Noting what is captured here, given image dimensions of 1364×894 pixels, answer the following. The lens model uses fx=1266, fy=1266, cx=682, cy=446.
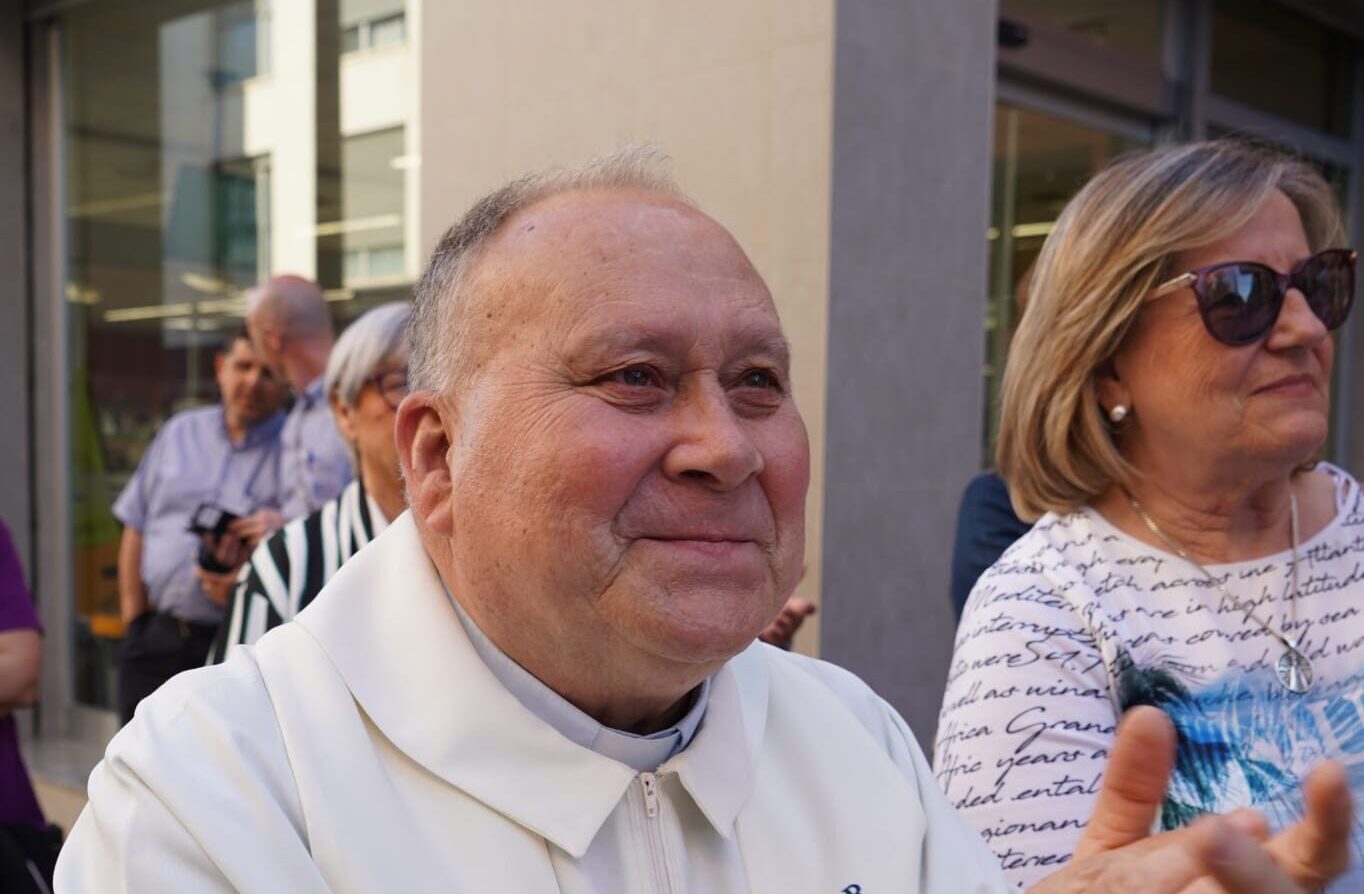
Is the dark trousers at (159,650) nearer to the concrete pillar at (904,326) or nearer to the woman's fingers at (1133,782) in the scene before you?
the concrete pillar at (904,326)

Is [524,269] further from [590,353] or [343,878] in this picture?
[343,878]

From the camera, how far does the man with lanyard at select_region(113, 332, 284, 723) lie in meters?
4.60

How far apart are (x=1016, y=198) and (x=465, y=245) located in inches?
182

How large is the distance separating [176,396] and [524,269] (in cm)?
614

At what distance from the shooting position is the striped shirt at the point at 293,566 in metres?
2.94

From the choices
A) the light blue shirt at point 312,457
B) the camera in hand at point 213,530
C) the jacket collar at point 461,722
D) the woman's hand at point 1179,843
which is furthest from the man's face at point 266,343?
the woman's hand at point 1179,843

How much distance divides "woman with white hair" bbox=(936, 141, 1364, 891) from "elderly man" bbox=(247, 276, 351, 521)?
2.59 m

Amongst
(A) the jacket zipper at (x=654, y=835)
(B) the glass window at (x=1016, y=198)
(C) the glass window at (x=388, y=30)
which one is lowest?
(A) the jacket zipper at (x=654, y=835)

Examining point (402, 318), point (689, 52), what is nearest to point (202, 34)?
point (689, 52)

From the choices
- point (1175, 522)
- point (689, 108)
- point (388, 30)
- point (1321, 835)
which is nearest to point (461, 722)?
point (1321, 835)

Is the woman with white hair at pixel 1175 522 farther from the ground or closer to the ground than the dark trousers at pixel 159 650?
farther from the ground

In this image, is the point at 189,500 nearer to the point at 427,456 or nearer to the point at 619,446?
the point at 427,456

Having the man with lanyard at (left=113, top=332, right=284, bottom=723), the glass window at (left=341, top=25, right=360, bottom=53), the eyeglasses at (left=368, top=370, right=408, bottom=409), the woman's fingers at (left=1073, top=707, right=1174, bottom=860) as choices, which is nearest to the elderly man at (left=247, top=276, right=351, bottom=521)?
the man with lanyard at (left=113, top=332, right=284, bottom=723)

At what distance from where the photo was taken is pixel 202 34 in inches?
274
